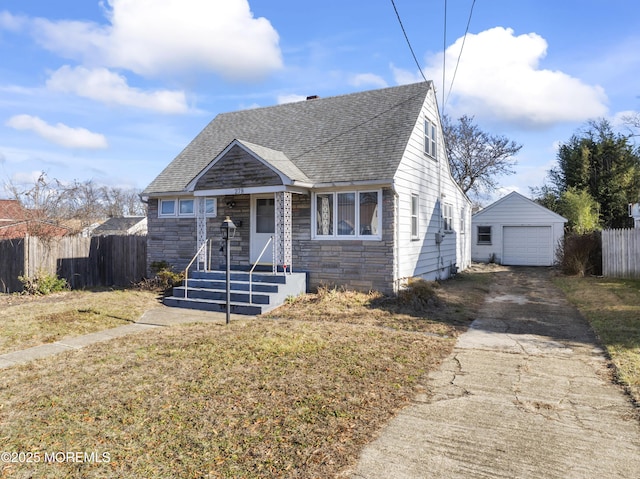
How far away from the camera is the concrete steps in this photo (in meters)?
10.4

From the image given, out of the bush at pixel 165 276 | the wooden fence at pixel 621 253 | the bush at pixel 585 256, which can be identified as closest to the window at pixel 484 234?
the bush at pixel 585 256

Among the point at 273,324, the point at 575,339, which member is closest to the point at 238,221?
the point at 273,324

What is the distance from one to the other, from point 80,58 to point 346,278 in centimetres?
1012

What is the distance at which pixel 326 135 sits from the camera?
14.1 m

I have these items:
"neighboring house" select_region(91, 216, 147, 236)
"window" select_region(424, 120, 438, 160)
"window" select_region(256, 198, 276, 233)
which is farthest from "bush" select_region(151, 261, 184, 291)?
"neighboring house" select_region(91, 216, 147, 236)

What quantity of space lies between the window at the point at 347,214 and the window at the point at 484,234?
15329mm

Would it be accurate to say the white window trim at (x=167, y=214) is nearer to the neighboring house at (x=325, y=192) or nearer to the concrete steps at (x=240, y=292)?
the neighboring house at (x=325, y=192)

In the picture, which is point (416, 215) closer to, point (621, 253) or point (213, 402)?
point (621, 253)

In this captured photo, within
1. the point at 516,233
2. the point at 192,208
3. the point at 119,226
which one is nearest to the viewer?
the point at 192,208

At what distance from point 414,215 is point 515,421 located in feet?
31.1

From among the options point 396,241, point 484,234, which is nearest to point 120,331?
point 396,241

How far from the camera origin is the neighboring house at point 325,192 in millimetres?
11586

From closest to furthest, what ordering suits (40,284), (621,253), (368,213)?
(368,213) < (40,284) < (621,253)

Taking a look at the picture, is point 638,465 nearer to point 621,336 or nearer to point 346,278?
point 621,336
